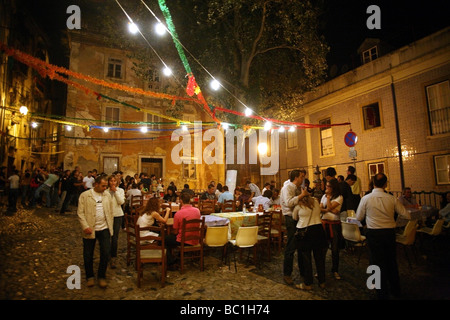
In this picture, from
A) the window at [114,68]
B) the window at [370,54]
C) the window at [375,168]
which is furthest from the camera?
the window at [114,68]

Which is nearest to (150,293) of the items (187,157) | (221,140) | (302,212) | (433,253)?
(302,212)

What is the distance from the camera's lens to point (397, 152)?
11969mm

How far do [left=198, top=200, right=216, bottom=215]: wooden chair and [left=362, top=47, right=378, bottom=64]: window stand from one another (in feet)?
39.7

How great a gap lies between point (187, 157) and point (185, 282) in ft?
48.9

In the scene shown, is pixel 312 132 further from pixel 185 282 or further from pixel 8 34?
pixel 8 34

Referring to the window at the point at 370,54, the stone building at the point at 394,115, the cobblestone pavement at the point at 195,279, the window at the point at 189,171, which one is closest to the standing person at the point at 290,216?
the cobblestone pavement at the point at 195,279

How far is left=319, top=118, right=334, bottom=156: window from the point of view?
1509 cm

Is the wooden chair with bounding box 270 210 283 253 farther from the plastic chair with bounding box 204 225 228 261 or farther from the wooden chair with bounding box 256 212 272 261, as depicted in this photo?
the plastic chair with bounding box 204 225 228 261

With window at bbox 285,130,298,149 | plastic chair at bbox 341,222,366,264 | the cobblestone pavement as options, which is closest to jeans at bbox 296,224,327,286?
the cobblestone pavement

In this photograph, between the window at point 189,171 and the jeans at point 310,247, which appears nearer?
the jeans at point 310,247

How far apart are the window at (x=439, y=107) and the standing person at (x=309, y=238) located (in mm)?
9971

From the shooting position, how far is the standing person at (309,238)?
14.0ft

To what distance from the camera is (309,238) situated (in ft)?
14.0

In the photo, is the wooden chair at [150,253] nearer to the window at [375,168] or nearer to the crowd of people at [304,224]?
the crowd of people at [304,224]
